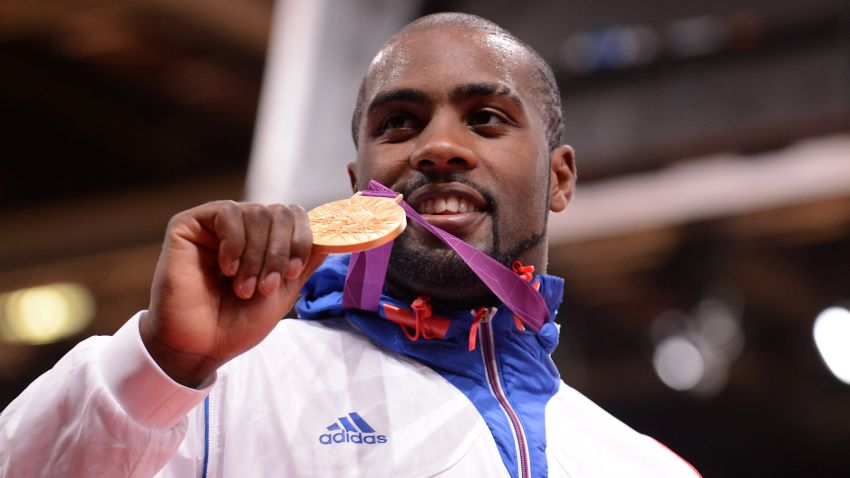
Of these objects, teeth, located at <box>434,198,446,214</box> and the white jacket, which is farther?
teeth, located at <box>434,198,446,214</box>

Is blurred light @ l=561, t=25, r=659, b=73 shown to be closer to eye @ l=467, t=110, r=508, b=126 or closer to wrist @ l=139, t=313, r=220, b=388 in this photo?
eye @ l=467, t=110, r=508, b=126

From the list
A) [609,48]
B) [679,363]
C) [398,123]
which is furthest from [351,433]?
[679,363]

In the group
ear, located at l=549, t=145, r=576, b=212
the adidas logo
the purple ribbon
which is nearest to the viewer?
the adidas logo

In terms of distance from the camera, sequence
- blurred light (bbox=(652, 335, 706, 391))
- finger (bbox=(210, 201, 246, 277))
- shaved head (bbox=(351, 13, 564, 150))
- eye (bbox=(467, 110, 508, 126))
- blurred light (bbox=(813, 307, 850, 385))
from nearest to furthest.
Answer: finger (bbox=(210, 201, 246, 277)) → eye (bbox=(467, 110, 508, 126)) → shaved head (bbox=(351, 13, 564, 150)) → blurred light (bbox=(813, 307, 850, 385)) → blurred light (bbox=(652, 335, 706, 391))

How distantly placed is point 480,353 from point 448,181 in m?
0.32

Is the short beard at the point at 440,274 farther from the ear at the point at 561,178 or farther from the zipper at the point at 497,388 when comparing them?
the ear at the point at 561,178

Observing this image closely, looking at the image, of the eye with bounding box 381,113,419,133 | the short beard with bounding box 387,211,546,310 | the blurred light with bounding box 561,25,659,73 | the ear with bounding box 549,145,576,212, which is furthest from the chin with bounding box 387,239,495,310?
the blurred light with bounding box 561,25,659,73

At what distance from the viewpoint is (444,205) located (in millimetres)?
1918

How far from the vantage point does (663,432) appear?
818 cm

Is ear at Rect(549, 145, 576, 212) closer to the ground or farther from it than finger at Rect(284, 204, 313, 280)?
farther from it

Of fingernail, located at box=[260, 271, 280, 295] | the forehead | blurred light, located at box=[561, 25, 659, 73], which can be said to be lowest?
fingernail, located at box=[260, 271, 280, 295]

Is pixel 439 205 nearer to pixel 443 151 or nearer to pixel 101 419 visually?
pixel 443 151

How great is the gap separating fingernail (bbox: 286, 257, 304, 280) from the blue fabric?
0.55 m

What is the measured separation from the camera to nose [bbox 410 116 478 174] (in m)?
1.91
